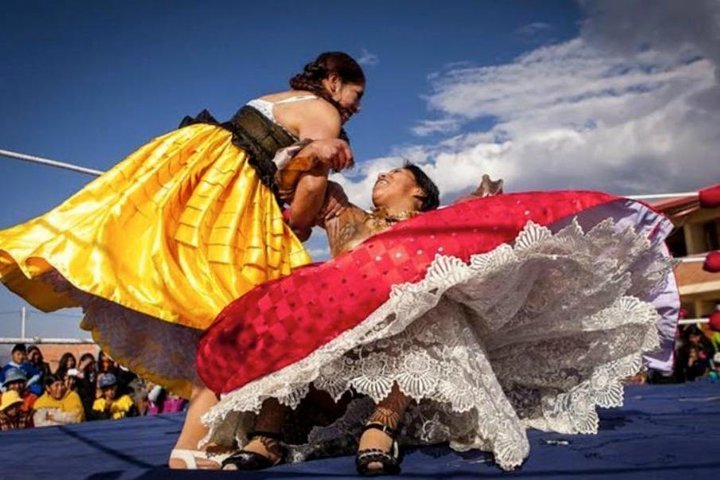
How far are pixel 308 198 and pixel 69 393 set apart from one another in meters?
→ 3.31

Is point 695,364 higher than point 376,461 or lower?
lower

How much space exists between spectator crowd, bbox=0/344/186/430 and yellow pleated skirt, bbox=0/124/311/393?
249cm

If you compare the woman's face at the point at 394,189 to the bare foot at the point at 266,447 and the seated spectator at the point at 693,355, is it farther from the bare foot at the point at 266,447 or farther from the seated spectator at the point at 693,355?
the seated spectator at the point at 693,355

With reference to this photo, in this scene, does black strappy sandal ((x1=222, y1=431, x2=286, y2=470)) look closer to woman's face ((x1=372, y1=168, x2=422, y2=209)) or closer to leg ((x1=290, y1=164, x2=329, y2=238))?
leg ((x1=290, y1=164, x2=329, y2=238))

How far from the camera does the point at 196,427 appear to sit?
60.1 inches

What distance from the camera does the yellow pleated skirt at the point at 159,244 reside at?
148cm

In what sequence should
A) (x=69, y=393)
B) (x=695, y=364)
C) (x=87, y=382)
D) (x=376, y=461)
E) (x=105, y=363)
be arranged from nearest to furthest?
(x=376, y=461), (x=69, y=393), (x=87, y=382), (x=105, y=363), (x=695, y=364)

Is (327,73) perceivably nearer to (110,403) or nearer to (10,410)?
(10,410)

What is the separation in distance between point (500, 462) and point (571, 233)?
500 mm

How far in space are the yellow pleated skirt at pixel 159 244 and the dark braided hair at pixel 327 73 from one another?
0.27 metres

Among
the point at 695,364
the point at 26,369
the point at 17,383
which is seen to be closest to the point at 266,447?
the point at 17,383

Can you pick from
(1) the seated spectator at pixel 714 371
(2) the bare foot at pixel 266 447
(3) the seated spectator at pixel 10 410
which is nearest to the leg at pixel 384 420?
(2) the bare foot at pixel 266 447

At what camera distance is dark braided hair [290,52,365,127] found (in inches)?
73.7

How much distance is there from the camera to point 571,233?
144 centimetres
